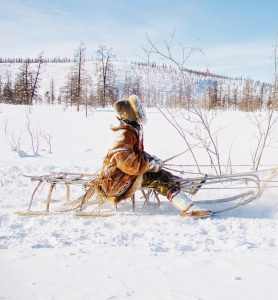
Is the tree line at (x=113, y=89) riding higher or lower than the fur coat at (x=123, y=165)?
higher

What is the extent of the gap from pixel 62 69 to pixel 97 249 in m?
114

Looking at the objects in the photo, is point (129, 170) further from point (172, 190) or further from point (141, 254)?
point (141, 254)

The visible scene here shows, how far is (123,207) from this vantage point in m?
3.91

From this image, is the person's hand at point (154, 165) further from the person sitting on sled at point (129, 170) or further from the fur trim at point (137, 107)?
the fur trim at point (137, 107)

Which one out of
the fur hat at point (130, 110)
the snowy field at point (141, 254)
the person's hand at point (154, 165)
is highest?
the fur hat at point (130, 110)

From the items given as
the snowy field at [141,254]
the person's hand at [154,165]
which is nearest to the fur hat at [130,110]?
the person's hand at [154,165]

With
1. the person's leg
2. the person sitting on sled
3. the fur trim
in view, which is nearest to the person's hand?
the person sitting on sled

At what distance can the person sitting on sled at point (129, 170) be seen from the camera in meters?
3.23

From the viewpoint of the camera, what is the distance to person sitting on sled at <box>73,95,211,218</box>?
323 centimetres

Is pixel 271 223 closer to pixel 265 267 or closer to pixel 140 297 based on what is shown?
pixel 265 267

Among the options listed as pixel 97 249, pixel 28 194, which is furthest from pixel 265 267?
pixel 28 194

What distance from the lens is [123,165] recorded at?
319cm

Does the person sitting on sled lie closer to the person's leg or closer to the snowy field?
the person's leg

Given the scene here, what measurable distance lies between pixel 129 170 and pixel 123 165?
92 millimetres
